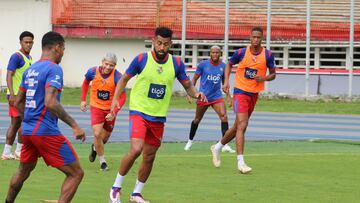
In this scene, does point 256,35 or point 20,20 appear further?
point 20,20

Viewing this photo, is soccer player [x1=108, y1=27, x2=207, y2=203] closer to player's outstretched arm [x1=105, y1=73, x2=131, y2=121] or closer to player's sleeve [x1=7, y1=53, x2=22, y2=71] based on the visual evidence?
player's outstretched arm [x1=105, y1=73, x2=131, y2=121]

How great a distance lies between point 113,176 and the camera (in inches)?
579

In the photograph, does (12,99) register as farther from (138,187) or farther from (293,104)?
(293,104)

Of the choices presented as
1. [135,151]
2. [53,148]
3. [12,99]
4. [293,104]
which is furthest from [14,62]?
[293,104]

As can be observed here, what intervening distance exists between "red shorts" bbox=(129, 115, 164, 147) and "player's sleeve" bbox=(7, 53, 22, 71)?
4869mm

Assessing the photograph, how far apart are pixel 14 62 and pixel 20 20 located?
30.2 metres

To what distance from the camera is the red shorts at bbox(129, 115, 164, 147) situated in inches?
482

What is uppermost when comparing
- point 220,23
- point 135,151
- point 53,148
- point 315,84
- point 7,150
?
point 220,23

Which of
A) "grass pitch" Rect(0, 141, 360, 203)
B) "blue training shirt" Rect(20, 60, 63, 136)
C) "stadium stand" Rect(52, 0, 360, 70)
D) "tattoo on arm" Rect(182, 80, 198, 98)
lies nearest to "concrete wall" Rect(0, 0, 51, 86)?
"stadium stand" Rect(52, 0, 360, 70)

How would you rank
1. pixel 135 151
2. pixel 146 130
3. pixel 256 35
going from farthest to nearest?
pixel 256 35 → pixel 146 130 → pixel 135 151

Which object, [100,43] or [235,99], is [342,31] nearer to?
[100,43]

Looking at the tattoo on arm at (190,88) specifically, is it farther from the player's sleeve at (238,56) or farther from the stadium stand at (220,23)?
the stadium stand at (220,23)

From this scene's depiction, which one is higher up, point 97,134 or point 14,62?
point 14,62

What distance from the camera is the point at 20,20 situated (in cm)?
4644
